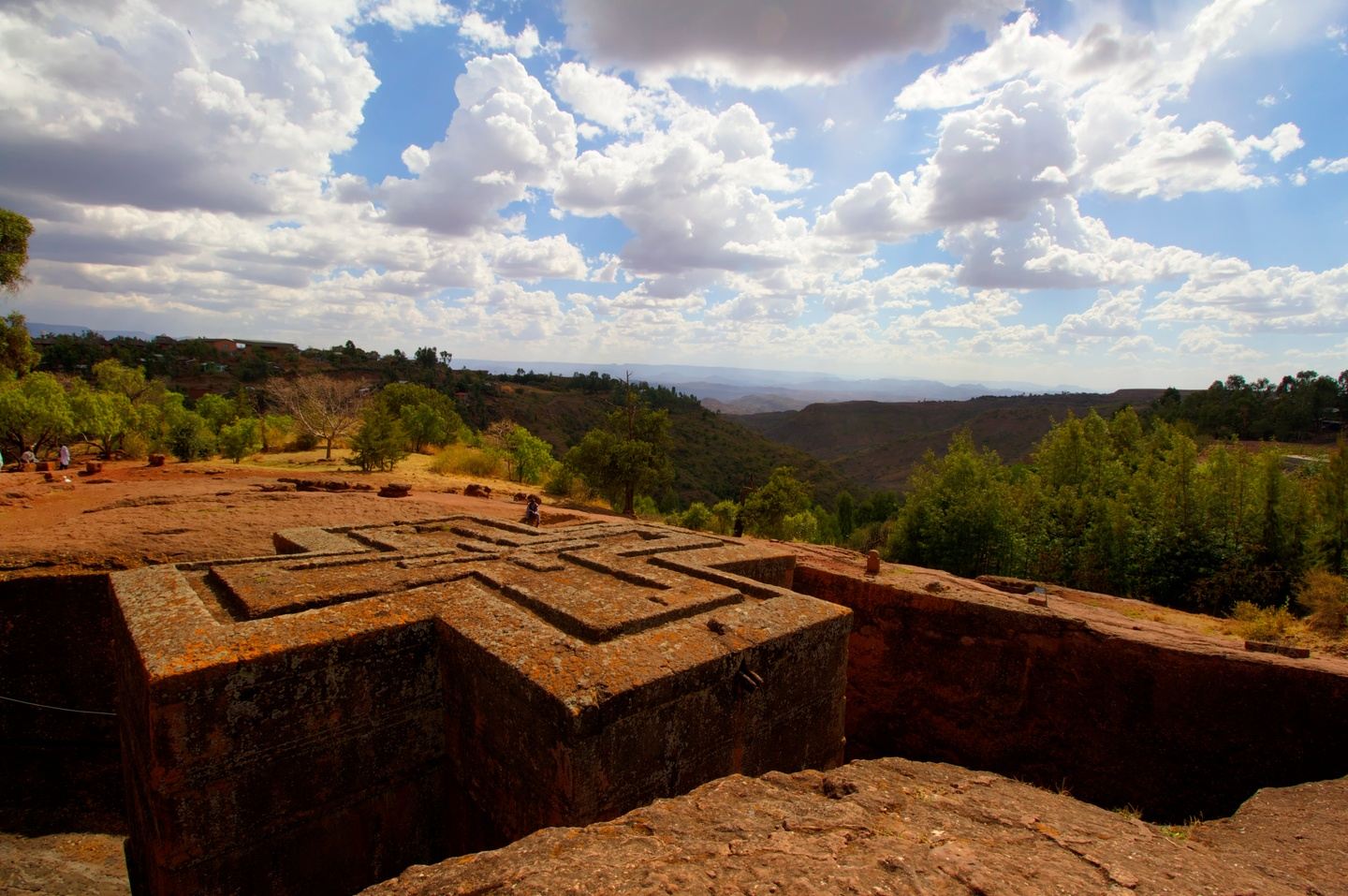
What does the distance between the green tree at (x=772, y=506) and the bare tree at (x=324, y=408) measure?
66.1 feet

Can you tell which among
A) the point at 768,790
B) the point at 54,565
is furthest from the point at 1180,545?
the point at 54,565

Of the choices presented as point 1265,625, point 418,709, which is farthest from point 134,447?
point 1265,625

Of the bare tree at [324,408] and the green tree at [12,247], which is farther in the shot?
the bare tree at [324,408]

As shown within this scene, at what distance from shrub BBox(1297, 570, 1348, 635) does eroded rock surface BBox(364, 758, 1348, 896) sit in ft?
33.7

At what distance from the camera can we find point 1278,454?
16594 millimetres

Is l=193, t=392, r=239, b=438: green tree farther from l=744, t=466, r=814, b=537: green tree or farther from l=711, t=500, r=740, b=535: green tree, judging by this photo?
l=744, t=466, r=814, b=537: green tree

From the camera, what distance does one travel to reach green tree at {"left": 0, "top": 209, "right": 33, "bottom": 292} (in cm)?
1928

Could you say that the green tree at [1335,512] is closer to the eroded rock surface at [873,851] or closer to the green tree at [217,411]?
the eroded rock surface at [873,851]

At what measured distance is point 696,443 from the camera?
77875 mm

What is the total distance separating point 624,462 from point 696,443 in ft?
168

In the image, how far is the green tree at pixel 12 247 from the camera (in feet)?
63.3

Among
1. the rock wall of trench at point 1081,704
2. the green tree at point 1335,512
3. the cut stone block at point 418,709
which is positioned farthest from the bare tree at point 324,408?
the green tree at point 1335,512

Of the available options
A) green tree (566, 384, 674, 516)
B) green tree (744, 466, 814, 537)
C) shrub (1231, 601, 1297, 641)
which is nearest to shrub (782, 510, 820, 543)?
green tree (744, 466, 814, 537)

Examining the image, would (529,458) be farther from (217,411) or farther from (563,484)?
(217,411)
